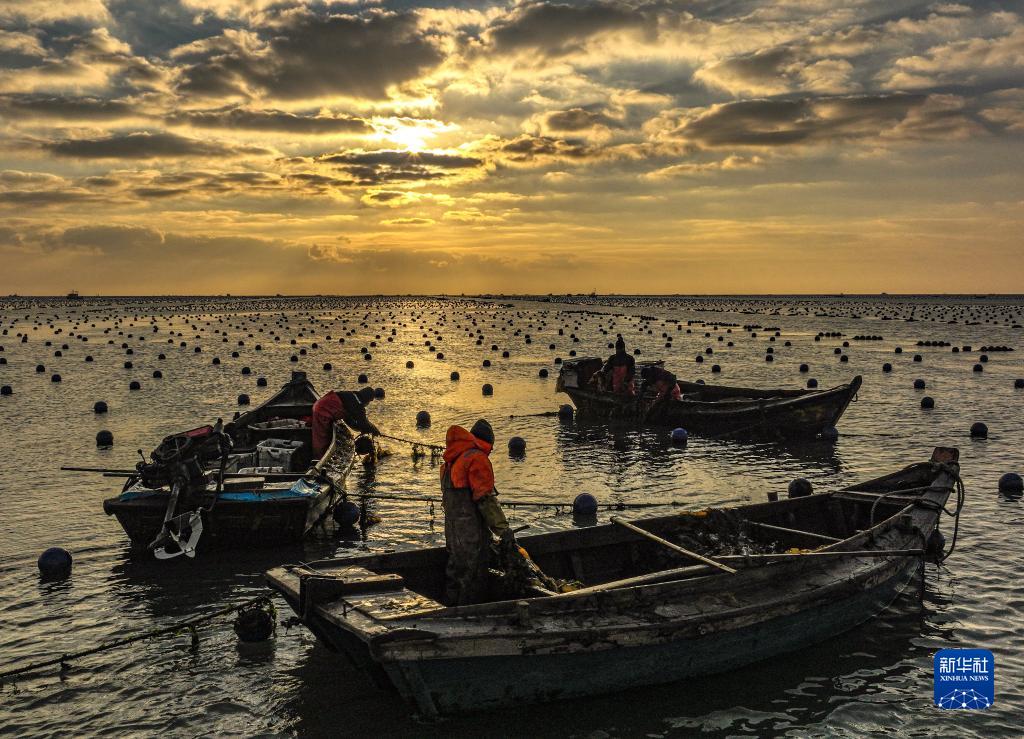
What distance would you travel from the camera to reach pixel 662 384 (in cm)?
2592

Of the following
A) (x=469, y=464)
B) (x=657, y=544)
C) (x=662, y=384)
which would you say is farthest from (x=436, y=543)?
(x=662, y=384)

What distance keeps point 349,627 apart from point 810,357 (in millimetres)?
50371

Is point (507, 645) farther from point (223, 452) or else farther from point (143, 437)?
point (143, 437)

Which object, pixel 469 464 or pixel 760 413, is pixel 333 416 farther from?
pixel 760 413

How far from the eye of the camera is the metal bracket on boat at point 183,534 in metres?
12.8

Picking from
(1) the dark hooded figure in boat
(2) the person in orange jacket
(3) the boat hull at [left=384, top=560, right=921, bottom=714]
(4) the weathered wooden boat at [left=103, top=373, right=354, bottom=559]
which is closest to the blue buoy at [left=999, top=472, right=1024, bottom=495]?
(3) the boat hull at [left=384, top=560, right=921, bottom=714]

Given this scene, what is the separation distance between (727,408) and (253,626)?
17509 millimetres

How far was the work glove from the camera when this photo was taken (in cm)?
921

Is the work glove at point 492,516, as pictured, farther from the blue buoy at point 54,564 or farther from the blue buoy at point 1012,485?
the blue buoy at point 1012,485

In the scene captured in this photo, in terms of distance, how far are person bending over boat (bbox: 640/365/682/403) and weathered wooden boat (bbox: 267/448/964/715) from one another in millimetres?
13703

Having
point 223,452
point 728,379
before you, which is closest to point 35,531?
point 223,452

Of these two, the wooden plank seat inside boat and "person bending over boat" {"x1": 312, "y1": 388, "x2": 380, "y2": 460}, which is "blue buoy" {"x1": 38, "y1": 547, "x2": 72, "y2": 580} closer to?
the wooden plank seat inside boat

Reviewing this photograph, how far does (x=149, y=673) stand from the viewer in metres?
9.48

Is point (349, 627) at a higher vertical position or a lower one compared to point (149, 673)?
higher
